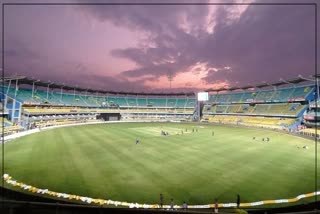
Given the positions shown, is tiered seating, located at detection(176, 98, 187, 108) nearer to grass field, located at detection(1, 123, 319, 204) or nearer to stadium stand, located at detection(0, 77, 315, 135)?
stadium stand, located at detection(0, 77, 315, 135)

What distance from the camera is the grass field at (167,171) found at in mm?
18375

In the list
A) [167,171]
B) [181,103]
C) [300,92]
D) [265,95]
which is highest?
[265,95]

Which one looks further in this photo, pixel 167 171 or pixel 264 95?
pixel 264 95

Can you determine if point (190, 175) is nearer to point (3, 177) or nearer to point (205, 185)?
point (205, 185)

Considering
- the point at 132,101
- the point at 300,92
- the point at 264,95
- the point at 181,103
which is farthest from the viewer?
the point at 181,103

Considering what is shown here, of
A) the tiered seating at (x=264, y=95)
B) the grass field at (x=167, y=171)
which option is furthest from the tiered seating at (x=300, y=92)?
the grass field at (x=167, y=171)

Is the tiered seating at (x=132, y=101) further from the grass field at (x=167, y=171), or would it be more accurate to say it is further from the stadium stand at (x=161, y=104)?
the grass field at (x=167, y=171)

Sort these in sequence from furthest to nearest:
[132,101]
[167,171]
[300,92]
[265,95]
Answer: [132,101] < [265,95] < [300,92] < [167,171]

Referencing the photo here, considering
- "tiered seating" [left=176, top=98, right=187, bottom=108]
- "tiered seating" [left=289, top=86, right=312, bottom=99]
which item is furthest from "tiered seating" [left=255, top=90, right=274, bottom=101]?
"tiered seating" [left=176, top=98, right=187, bottom=108]

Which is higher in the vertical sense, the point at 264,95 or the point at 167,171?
the point at 264,95

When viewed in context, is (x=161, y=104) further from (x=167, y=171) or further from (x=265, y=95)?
(x=167, y=171)

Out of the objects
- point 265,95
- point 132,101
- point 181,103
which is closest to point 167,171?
point 265,95

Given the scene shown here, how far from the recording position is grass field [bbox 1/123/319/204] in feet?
60.3

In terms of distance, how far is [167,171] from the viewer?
23453mm
